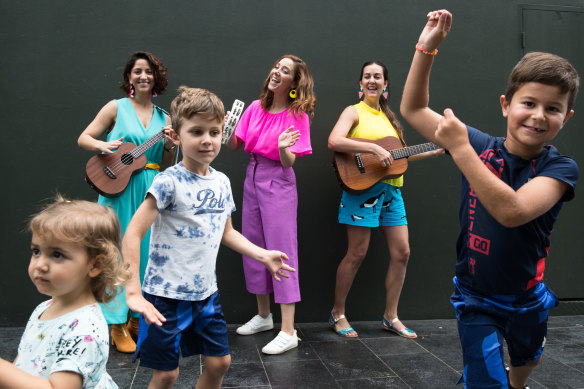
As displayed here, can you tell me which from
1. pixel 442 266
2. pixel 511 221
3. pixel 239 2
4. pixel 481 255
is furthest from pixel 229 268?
pixel 511 221

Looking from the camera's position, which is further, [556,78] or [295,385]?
[295,385]

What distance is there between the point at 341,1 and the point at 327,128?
3.33 ft

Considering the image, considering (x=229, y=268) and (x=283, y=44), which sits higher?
(x=283, y=44)

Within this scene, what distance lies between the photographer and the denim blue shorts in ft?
11.6

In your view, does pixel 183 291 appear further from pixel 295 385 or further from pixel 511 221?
pixel 511 221

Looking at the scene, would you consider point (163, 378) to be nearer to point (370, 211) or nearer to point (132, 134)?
point (132, 134)

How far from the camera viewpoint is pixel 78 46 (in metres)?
3.63

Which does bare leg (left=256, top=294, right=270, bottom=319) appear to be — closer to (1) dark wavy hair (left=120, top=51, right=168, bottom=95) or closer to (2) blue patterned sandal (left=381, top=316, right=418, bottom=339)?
(2) blue patterned sandal (left=381, top=316, right=418, bottom=339)

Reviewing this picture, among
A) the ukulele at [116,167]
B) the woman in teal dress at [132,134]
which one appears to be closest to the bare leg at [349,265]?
the woman in teal dress at [132,134]

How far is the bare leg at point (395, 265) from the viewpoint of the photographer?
143 inches

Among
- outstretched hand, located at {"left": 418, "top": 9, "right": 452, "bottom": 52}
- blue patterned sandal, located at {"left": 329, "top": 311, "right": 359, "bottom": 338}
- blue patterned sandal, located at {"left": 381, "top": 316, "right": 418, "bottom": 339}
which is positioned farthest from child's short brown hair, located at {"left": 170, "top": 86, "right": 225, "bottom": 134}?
blue patterned sandal, located at {"left": 381, "top": 316, "right": 418, "bottom": 339}

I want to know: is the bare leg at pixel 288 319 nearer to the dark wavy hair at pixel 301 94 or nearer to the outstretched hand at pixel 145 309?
the dark wavy hair at pixel 301 94

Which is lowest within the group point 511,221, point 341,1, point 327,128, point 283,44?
point 511,221

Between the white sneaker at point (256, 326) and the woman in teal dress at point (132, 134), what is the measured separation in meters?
0.74
